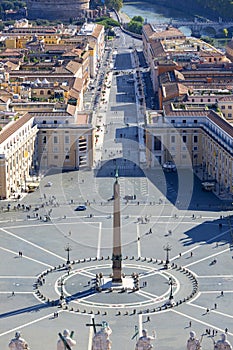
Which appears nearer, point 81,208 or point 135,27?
point 81,208

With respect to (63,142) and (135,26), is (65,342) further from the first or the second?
(135,26)

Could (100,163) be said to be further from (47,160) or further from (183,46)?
(183,46)

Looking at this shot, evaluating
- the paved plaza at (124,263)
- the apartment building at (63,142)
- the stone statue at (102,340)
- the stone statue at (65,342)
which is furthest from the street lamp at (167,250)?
the apartment building at (63,142)

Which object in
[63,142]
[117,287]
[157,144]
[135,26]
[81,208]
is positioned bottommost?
[135,26]

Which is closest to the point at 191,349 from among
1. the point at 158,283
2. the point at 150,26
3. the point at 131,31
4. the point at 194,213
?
the point at 158,283

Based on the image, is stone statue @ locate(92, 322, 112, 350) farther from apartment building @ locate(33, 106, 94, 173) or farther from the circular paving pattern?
apartment building @ locate(33, 106, 94, 173)

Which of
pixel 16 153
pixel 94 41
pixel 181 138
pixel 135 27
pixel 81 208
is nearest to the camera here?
pixel 81 208

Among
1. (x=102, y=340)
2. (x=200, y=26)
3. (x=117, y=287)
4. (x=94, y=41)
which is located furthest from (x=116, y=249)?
(x=200, y=26)

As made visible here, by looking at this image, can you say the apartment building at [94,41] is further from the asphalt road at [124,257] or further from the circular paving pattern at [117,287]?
the circular paving pattern at [117,287]

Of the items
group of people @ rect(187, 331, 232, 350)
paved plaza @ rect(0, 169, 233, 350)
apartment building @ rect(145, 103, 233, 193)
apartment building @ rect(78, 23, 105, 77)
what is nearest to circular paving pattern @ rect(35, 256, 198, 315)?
paved plaza @ rect(0, 169, 233, 350)
